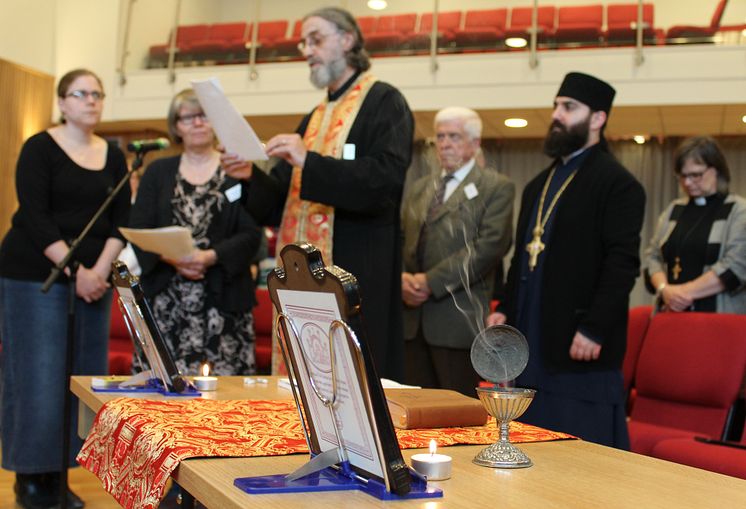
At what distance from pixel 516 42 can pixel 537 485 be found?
8897mm

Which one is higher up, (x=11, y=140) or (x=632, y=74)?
(x=632, y=74)

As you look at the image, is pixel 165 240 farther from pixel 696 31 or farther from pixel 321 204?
pixel 696 31

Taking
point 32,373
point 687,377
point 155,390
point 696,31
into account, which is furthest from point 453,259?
point 696,31

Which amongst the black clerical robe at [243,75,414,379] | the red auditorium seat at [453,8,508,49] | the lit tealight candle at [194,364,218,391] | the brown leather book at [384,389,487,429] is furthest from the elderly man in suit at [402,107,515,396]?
the red auditorium seat at [453,8,508,49]

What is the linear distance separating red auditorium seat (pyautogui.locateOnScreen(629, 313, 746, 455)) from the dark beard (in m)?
0.87

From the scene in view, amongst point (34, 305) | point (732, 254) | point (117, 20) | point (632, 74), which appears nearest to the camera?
point (34, 305)

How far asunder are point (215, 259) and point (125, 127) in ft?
29.2

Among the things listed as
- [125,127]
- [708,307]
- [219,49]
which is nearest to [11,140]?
[125,127]

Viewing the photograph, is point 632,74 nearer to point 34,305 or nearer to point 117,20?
point 117,20

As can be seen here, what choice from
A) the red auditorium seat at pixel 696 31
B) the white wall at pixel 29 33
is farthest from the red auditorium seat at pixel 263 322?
the white wall at pixel 29 33

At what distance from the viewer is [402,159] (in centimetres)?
299

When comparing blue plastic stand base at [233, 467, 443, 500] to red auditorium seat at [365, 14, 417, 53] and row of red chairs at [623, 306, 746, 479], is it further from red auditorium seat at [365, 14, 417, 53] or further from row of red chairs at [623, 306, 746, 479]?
red auditorium seat at [365, 14, 417, 53]

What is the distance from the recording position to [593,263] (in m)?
3.03

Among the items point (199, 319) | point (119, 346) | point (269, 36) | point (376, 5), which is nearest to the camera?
point (199, 319)
